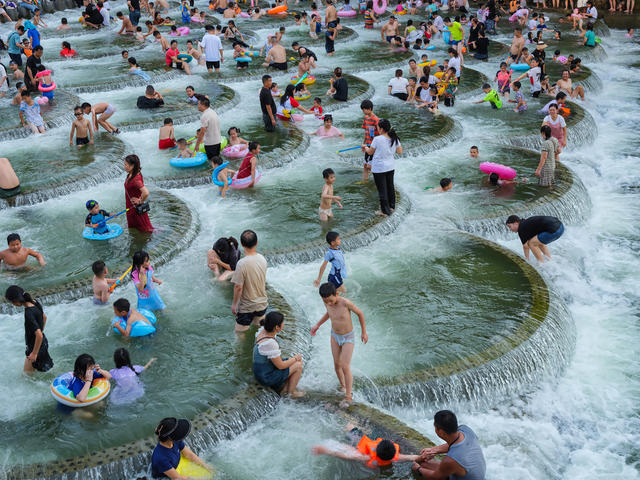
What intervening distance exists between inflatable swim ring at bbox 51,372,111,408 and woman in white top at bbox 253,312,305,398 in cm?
175

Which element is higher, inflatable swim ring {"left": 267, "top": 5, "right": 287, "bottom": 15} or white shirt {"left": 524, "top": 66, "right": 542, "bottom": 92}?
inflatable swim ring {"left": 267, "top": 5, "right": 287, "bottom": 15}

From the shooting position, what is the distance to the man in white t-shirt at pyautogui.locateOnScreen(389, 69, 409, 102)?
19.1 metres

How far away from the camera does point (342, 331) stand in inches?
312

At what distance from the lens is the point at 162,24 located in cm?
2852

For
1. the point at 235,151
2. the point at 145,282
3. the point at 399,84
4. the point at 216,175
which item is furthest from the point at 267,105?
the point at 145,282

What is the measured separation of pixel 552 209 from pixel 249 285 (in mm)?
7210

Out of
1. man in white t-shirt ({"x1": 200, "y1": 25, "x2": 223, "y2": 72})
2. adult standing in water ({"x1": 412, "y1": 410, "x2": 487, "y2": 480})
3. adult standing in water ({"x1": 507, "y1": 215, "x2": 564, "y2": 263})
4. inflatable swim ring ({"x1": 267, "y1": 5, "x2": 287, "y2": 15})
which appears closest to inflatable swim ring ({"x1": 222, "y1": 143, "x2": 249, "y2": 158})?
adult standing in water ({"x1": 507, "y1": 215, "x2": 564, "y2": 263})

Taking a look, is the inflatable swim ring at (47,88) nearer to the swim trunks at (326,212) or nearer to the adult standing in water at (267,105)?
the adult standing in water at (267,105)

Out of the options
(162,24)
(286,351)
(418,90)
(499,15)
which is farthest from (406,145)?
(499,15)

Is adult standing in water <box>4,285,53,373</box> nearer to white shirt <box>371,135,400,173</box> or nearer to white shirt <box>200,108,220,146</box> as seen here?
white shirt <box>371,135,400,173</box>

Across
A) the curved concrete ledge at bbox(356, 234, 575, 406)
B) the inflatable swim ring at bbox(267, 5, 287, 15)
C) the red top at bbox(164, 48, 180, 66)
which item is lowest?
the curved concrete ledge at bbox(356, 234, 575, 406)

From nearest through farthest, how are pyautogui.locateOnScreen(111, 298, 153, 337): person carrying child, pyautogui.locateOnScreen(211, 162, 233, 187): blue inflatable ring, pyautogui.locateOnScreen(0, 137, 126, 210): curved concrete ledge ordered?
pyautogui.locateOnScreen(111, 298, 153, 337): person carrying child, pyautogui.locateOnScreen(0, 137, 126, 210): curved concrete ledge, pyautogui.locateOnScreen(211, 162, 233, 187): blue inflatable ring

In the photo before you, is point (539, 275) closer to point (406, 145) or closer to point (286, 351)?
point (286, 351)

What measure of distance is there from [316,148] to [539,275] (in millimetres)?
6789
